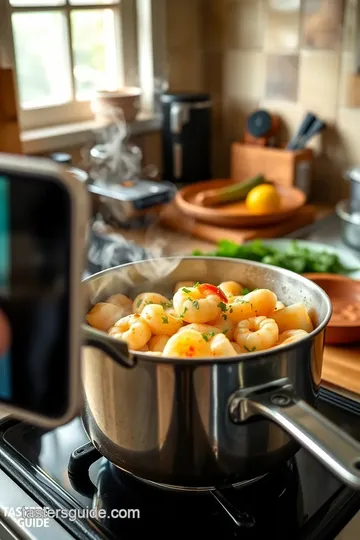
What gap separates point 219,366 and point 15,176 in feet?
0.79

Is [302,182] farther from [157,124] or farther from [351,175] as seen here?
[157,124]

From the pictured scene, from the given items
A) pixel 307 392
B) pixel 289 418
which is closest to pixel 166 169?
pixel 307 392

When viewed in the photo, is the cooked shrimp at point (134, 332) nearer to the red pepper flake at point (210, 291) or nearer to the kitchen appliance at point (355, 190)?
the red pepper flake at point (210, 291)

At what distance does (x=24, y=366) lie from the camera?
406mm

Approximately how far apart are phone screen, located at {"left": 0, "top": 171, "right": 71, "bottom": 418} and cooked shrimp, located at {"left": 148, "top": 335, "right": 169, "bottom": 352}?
0.22 metres

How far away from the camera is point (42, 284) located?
1.25ft

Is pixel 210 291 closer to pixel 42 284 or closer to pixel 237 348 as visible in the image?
pixel 237 348

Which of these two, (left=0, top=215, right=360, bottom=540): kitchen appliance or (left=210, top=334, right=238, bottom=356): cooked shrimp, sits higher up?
(left=210, top=334, right=238, bottom=356): cooked shrimp

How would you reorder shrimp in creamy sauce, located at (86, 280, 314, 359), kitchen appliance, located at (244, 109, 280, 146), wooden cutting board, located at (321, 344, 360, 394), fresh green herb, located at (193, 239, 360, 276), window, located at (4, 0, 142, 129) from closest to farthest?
1. shrimp in creamy sauce, located at (86, 280, 314, 359)
2. wooden cutting board, located at (321, 344, 360, 394)
3. fresh green herb, located at (193, 239, 360, 276)
4. window, located at (4, 0, 142, 129)
5. kitchen appliance, located at (244, 109, 280, 146)

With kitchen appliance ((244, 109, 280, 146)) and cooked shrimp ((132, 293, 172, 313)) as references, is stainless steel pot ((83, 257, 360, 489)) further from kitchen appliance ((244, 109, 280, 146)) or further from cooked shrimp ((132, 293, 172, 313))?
kitchen appliance ((244, 109, 280, 146))

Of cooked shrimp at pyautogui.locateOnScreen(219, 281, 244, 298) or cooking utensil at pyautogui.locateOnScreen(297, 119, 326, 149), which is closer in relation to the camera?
cooked shrimp at pyautogui.locateOnScreen(219, 281, 244, 298)

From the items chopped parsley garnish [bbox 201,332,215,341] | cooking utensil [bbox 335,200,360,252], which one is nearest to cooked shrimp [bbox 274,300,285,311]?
chopped parsley garnish [bbox 201,332,215,341]

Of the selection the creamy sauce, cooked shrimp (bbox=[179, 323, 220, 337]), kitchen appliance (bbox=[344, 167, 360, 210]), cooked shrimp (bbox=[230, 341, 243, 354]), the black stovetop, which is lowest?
the black stovetop

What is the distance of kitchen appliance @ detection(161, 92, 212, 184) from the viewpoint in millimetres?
1625
